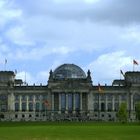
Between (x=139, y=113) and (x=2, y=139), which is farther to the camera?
(x=139, y=113)

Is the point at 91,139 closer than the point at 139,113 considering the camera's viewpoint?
Yes

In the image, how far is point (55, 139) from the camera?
63531mm

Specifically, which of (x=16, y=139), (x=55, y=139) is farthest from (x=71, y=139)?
(x=16, y=139)

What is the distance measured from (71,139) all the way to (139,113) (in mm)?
109243

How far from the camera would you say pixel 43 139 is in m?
63.2

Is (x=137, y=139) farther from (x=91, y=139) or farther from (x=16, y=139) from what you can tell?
(x=16, y=139)

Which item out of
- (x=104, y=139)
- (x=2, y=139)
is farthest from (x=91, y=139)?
(x=2, y=139)

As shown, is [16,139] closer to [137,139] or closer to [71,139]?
[71,139]

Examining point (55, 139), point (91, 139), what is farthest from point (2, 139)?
point (91, 139)

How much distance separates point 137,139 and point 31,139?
11474 millimetres

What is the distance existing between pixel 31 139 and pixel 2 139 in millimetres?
3403

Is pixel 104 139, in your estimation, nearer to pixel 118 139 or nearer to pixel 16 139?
pixel 118 139

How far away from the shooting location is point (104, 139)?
6425 cm

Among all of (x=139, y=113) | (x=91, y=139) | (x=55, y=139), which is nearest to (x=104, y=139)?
(x=91, y=139)
